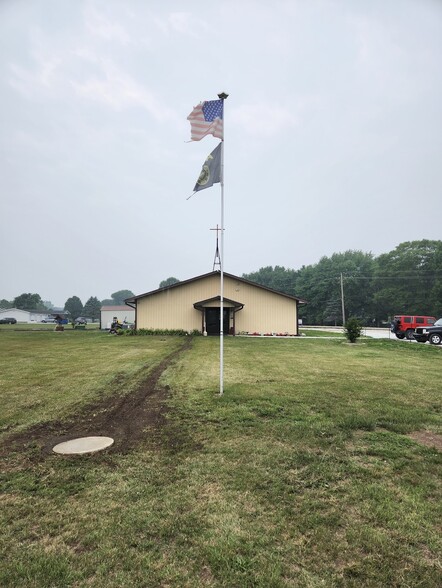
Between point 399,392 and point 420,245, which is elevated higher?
point 420,245

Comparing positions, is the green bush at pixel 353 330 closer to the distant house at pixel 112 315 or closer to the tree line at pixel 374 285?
the tree line at pixel 374 285

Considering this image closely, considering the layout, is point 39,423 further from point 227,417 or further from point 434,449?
point 434,449

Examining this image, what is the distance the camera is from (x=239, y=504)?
3244mm

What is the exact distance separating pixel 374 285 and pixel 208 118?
63061 mm

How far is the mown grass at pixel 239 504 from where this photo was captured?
95.9 inches

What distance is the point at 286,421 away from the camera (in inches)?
222

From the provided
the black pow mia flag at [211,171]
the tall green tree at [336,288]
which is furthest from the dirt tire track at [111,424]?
the tall green tree at [336,288]

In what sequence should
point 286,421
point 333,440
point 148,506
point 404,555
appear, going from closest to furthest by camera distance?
point 404,555, point 148,506, point 333,440, point 286,421

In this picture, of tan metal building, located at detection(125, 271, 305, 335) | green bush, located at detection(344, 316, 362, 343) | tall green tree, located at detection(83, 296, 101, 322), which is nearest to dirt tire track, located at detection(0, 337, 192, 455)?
green bush, located at detection(344, 316, 362, 343)

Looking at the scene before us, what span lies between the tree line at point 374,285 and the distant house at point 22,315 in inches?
2952

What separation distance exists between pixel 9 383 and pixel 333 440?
26.3 feet

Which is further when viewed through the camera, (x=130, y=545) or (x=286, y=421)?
(x=286, y=421)

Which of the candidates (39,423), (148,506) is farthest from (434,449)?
(39,423)

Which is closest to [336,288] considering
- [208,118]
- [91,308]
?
[208,118]
